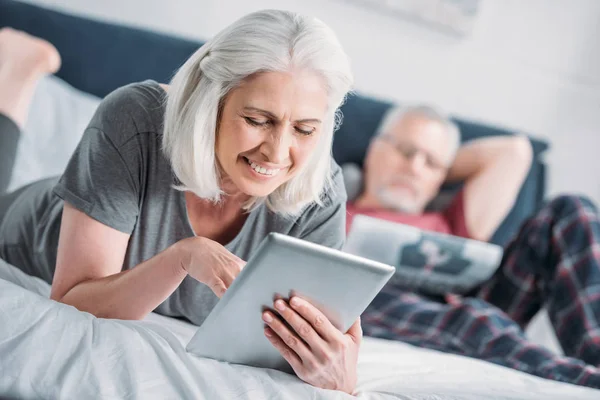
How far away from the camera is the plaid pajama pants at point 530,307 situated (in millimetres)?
1552

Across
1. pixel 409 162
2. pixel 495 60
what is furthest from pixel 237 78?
pixel 495 60

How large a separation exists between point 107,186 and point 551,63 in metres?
2.01

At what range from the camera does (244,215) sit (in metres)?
1.04

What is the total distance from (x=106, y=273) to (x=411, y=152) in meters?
1.22

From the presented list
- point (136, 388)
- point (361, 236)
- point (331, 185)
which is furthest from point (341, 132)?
point (136, 388)

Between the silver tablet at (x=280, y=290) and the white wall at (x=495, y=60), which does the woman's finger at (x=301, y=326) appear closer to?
the silver tablet at (x=280, y=290)

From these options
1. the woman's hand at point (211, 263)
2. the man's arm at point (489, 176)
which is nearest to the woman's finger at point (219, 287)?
the woman's hand at point (211, 263)

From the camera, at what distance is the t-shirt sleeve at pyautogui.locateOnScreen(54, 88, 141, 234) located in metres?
0.95

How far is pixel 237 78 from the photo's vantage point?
0.88 meters

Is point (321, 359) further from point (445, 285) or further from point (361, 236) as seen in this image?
point (445, 285)

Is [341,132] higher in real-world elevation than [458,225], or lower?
higher

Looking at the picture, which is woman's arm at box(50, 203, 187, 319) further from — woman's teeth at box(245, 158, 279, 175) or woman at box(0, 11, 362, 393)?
woman's teeth at box(245, 158, 279, 175)

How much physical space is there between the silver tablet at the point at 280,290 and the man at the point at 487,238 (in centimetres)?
71

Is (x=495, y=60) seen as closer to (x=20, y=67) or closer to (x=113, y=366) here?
(x=20, y=67)
